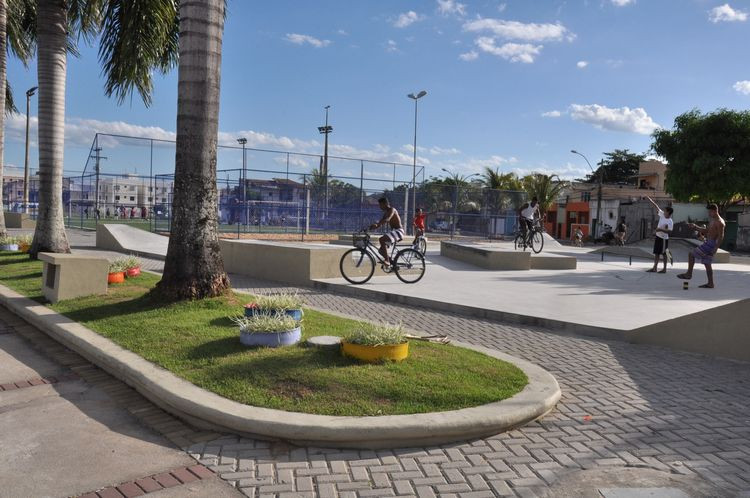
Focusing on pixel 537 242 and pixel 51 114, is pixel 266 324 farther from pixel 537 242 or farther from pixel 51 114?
pixel 537 242

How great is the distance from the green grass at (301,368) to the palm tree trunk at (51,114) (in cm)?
641

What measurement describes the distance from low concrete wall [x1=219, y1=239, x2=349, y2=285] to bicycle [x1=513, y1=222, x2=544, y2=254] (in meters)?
7.23

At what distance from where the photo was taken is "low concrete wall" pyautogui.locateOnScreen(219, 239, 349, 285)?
37.9 ft

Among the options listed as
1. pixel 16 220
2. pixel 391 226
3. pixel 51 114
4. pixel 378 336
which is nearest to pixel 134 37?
pixel 51 114

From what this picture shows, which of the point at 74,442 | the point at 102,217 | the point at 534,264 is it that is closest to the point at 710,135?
the point at 534,264

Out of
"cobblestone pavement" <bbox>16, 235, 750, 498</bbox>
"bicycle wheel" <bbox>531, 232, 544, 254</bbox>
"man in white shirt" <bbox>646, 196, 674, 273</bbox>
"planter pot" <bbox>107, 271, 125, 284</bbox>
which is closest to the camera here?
"cobblestone pavement" <bbox>16, 235, 750, 498</bbox>

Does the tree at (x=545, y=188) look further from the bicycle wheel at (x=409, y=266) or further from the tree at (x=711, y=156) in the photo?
the bicycle wheel at (x=409, y=266)

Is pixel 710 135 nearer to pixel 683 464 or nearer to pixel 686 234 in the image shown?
pixel 686 234

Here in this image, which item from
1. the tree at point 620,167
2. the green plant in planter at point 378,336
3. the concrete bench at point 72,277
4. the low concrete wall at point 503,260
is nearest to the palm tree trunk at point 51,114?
the concrete bench at point 72,277

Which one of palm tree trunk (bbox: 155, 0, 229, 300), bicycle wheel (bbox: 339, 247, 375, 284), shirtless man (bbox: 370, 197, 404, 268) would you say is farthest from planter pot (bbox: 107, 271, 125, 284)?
shirtless man (bbox: 370, 197, 404, 268)

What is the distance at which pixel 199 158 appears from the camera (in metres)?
7.25

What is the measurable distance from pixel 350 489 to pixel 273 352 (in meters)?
2.30

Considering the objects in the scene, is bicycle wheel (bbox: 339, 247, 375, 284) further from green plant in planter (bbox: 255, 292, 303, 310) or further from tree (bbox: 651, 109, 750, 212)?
tree (bbox: 651, 109, 750, 212)

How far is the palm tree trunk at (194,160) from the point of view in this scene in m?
7.22
